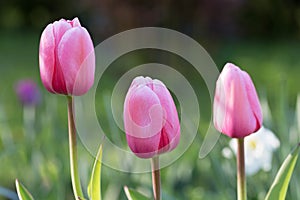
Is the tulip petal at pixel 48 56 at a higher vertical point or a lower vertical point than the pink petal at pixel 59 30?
lower

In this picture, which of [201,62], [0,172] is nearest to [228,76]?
[0,172]

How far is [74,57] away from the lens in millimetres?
917

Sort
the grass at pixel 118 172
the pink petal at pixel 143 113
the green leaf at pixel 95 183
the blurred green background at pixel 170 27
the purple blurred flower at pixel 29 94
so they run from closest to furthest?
the pink petal at pixel 143 113, the green leaf at pixel 95 183, the grass at pixel 118 172, the purple blurred flower at pixel 29 94, the blurred green background at pixel 170 27

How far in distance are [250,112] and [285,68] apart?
16.0ft

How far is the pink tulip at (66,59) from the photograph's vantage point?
915 millimetres

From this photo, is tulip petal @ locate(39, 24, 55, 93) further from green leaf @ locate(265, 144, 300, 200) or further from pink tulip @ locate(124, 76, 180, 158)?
green leaf @ locate(265, 144, 300, 200)

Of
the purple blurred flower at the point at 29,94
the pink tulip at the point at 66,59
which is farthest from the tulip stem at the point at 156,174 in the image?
the purple blurred flower at the point at 29,94

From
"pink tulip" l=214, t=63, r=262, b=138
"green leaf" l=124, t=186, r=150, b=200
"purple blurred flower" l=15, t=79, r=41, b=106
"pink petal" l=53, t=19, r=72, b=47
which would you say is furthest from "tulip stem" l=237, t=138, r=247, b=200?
"purple blurred flower" l=15, t=79, r=41, b=106

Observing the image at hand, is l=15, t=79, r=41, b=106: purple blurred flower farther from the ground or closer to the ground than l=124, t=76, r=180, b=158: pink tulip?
farther from the ground

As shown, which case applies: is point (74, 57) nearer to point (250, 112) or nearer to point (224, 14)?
point (250, 112)

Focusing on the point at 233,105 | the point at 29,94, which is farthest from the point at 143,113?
the point at 29,94

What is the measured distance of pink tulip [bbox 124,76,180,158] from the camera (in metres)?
0.86

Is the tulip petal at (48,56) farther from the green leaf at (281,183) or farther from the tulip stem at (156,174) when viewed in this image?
the green leaf at (281,183)

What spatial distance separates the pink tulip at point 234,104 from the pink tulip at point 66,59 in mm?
159
